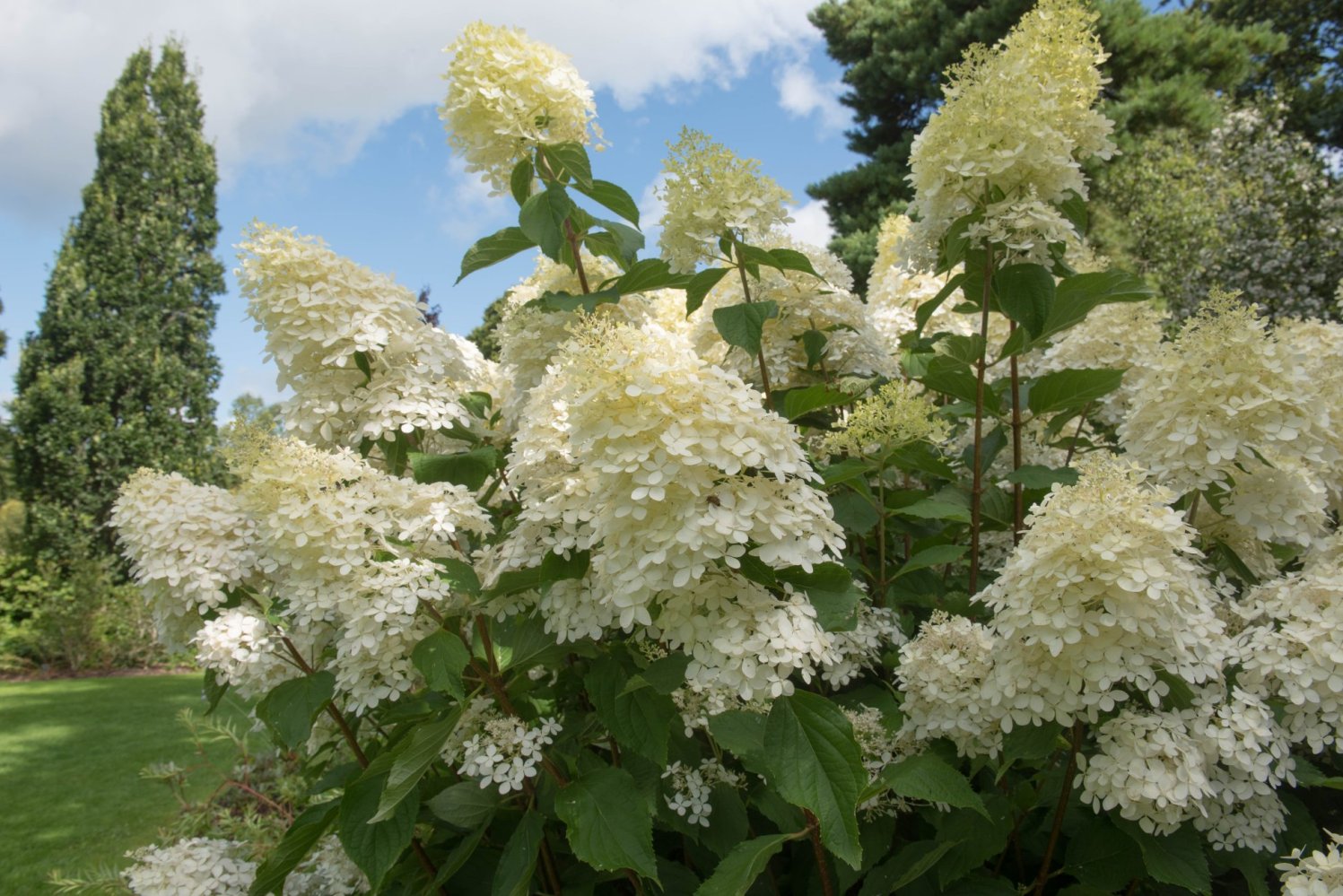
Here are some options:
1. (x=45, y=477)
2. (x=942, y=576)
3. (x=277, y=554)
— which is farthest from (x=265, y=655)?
(x=45, y=477)

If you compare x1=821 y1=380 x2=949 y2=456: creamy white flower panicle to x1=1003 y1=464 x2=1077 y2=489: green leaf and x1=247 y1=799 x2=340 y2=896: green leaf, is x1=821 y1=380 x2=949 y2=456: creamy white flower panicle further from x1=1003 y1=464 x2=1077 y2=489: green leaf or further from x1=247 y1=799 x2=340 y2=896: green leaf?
x1=247 y1=799 x2=340 y2=896: green leaf

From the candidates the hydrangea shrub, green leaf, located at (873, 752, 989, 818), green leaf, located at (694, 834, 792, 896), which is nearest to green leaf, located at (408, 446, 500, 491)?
the hydrangea shrub

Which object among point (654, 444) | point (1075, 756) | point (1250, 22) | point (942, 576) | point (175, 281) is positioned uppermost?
point (1250, 22)

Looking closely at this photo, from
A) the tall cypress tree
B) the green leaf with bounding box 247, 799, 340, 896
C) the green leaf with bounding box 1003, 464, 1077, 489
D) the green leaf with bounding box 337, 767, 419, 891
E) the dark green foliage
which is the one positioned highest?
the dark green foliage

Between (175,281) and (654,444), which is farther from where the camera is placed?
(175,281)

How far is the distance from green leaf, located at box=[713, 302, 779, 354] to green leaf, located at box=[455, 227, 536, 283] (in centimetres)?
62

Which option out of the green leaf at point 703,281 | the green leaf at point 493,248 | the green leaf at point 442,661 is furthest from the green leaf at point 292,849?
the green leaf at point 703,281

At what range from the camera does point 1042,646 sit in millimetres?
1511

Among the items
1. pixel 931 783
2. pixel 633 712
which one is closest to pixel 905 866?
pixel 931 783

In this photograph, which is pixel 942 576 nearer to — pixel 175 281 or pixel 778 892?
pixel 778 892

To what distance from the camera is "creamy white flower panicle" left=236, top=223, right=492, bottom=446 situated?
2193 millimetres

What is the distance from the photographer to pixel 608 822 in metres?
1.66

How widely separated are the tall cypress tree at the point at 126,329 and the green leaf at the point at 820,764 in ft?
58.9

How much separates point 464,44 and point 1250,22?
25152 mm
